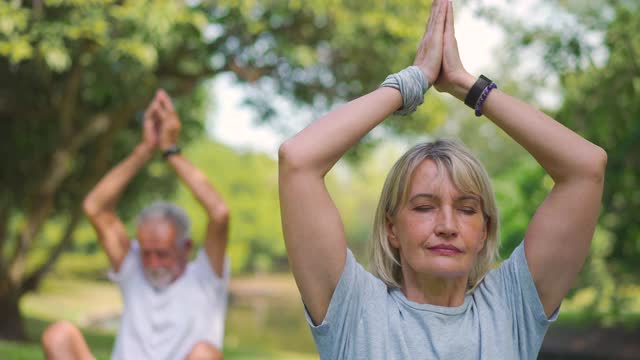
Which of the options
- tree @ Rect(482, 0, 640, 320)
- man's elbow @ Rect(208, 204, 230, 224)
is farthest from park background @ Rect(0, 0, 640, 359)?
man's elbow @ Rect(208, 204, 230, 224)

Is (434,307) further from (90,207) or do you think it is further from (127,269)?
(90,207)

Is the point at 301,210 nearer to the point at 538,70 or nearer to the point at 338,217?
the point at 338,217

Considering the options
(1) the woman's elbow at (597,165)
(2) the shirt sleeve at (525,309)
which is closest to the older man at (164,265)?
(2) the shirt sleeve at (525,309)

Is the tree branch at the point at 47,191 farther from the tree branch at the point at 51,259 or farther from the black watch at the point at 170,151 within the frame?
the black watch at the point at 170,151

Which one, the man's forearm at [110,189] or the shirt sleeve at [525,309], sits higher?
the shirt sleeve at [525,309]

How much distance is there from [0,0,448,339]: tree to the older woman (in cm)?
603

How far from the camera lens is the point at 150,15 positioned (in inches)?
299

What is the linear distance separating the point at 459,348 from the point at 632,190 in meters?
5.61

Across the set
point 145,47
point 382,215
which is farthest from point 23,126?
point 382,215

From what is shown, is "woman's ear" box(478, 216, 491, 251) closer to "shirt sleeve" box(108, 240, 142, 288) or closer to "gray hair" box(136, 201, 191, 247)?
"gray hair" box(136, 201, 191, 247)

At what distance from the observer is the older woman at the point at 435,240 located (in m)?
1.84

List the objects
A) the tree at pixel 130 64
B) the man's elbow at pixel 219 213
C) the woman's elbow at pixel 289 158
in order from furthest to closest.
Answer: the tree at pixel 130 64, the man's elbow at pixel 219 213, the woman's elbow at pixel 289 158

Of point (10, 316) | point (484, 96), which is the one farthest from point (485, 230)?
point (10, 316)

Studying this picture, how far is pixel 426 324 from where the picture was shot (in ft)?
6.20
